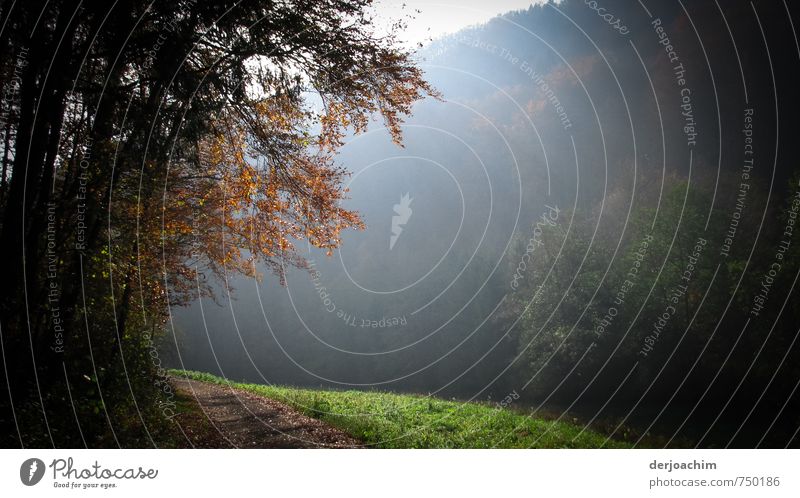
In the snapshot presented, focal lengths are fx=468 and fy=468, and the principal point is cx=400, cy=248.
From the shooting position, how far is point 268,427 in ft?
31.5


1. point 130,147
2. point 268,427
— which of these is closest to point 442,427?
point 268,427

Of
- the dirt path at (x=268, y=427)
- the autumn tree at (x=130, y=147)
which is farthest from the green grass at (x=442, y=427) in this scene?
the autumn tree at (x=130, y=147)

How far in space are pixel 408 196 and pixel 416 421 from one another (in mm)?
57327

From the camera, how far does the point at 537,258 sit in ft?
96.6

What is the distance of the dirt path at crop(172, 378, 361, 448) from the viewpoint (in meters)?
8.21

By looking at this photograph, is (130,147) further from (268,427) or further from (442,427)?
(442,427)

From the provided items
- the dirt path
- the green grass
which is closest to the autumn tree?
the dirt path

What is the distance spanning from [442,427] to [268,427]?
3556 millimetres

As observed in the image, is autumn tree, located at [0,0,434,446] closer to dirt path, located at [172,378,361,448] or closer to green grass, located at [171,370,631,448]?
dirt path, located at [172,378,361,448]

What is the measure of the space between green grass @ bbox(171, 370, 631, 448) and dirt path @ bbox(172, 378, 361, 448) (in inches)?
14.4

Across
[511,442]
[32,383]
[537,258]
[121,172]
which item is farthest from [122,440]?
[537,258]

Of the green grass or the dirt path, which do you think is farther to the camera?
the green grass

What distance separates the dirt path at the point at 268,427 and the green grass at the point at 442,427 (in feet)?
1.20
